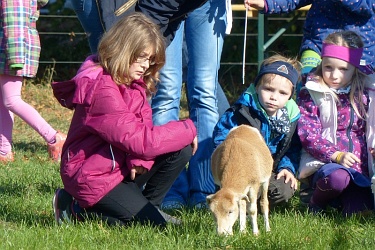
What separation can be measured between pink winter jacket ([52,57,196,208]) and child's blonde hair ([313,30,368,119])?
3.69ft

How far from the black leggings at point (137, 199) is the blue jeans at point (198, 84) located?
26.3 inches

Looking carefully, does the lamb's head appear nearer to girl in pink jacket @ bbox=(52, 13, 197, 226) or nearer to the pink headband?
girl in pink jacket @ bbox=(52, 13, 197, 226)

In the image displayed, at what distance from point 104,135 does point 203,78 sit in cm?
126

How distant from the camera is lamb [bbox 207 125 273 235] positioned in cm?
382

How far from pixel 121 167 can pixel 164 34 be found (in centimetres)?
101

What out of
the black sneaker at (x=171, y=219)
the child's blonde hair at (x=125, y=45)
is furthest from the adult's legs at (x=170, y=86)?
the black sneaker at (x=171, y=219)

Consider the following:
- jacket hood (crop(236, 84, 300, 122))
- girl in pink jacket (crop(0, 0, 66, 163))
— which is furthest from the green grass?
girl in pink jacket (crop(0, 0, 66, 163))

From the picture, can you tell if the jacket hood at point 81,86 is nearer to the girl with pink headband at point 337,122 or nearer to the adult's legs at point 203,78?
the adult's legs at point 203,78

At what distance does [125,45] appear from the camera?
14.4 feet

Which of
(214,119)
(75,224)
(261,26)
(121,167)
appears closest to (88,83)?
(121,167)

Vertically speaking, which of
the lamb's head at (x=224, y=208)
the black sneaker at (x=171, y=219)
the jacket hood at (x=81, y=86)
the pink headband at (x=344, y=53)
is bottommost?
the black sneaker at (x=171, y=219)

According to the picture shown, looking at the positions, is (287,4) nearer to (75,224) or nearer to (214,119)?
(214,119)

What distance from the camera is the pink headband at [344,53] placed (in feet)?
16.4

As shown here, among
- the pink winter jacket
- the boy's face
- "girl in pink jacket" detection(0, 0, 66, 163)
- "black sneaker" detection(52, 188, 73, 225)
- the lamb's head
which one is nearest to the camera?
the lamb's head
